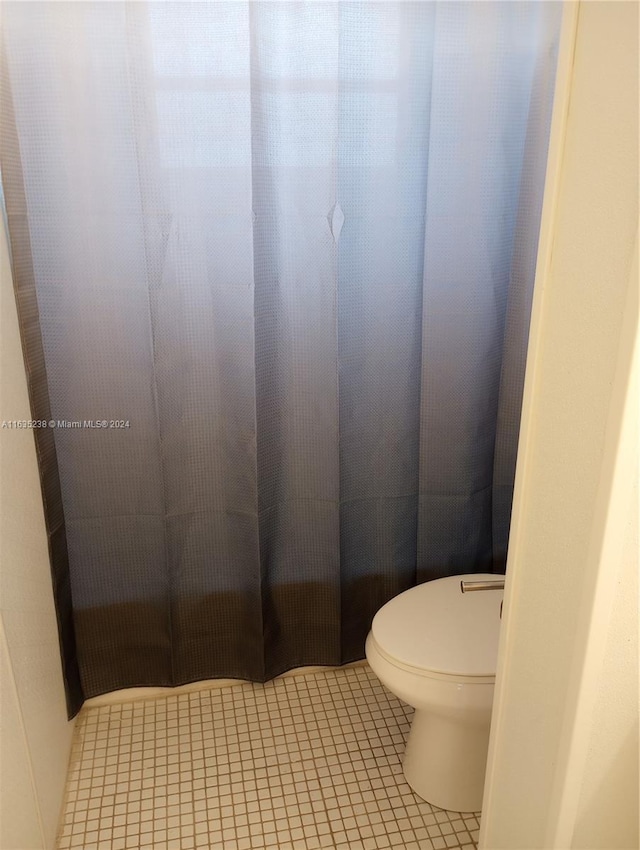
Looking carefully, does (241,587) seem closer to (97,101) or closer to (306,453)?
(306,453)

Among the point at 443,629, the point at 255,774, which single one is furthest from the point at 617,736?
the point at 255,774

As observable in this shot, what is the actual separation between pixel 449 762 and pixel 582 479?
0.96m

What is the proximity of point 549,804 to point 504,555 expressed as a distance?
100 centimetres

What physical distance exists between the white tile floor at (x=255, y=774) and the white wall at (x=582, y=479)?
1.92 ft

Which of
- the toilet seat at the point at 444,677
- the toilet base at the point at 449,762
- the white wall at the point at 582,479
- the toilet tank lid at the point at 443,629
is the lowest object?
the toilet base at the point at 449,762

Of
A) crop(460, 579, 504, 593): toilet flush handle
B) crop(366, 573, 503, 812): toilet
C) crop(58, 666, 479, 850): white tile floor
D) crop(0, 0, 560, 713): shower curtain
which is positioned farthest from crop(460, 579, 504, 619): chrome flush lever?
crop(58, 666, 479, 850): white tile floor

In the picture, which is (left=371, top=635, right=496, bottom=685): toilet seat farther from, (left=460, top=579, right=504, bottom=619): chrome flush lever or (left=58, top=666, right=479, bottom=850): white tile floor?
(left=58, top=666, right=479, bottom=850): white tile floor

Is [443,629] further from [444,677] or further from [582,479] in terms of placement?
[582,479]

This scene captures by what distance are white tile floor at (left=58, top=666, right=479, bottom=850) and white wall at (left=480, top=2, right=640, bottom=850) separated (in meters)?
0.59

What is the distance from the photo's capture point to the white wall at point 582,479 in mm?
748

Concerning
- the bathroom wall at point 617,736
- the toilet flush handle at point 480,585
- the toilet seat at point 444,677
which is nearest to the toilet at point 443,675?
the toilet seat at point 444,677

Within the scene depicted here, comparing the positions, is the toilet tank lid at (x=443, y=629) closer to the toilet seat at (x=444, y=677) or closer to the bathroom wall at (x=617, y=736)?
the toilet seat at (x=444, y=677)

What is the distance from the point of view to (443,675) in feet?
4.50

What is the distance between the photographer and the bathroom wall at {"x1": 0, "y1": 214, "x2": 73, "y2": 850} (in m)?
1.17
